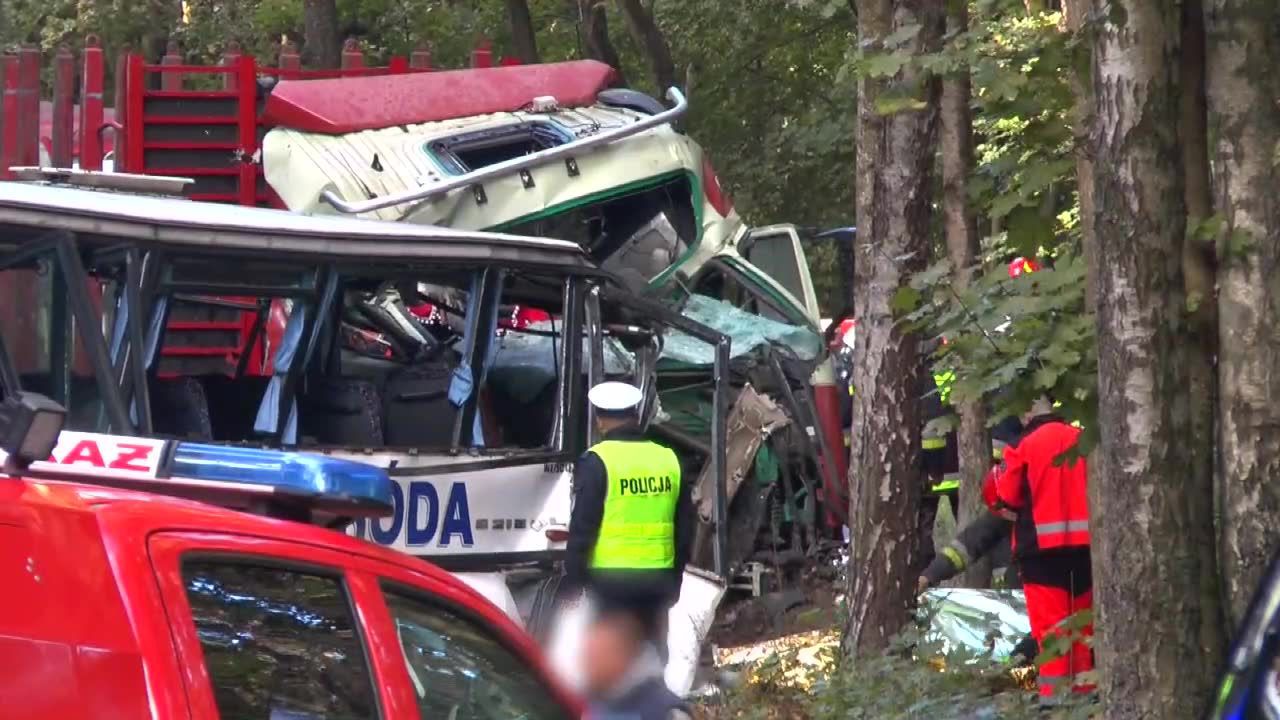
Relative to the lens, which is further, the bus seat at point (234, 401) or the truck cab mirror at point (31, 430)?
the bus seat at point (234, 401)

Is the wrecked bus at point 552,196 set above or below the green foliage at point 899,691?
above

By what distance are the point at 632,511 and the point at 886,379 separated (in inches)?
83.3

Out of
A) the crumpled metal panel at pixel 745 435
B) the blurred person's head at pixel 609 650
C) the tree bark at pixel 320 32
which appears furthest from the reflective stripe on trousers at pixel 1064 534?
the tree bark at pixel 320 32

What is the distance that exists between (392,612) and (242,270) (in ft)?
16.7

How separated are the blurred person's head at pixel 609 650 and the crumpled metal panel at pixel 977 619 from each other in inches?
82.9

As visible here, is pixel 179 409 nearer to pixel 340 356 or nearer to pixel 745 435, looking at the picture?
pixel 340 356

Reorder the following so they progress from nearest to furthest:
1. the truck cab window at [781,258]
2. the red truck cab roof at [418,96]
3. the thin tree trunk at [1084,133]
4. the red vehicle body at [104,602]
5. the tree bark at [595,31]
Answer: the red vehicle body at [104,602]
the thin tree trunk at [1084,133]
the red truck cab roof at [418,96]
the truck cab window at [781,258]
the tree bark at [595,31]

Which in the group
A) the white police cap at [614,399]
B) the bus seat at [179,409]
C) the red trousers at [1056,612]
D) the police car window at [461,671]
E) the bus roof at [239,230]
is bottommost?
the red trousers at [1056,612]

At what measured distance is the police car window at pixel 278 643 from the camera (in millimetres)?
3021

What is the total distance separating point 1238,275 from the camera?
4871 millimetres

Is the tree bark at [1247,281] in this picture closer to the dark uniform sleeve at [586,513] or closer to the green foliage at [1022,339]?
the green foliage at [1022,339]

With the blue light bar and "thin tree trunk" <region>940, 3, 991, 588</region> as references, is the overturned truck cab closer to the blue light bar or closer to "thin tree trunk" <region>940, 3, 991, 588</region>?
"thin tree trunk" <region>940, 3, 991, 588</region>

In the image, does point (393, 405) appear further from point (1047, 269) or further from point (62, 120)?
point (62, 120)

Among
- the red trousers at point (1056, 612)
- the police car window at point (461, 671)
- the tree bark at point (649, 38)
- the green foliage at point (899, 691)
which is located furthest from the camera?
the tree bark at point (649, 38)
